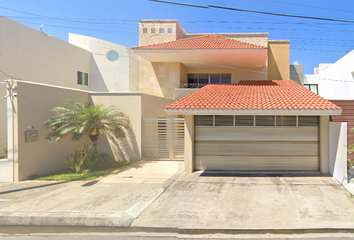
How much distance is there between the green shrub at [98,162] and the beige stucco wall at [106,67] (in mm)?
11045

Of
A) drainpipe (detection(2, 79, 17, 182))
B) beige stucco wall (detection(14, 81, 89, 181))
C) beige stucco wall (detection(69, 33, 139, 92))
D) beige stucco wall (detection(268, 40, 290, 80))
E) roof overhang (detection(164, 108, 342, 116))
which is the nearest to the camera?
roof overhang (detection(164, 108, 342, 116))

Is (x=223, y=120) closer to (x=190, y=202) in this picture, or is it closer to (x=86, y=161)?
(x=190, y=202)

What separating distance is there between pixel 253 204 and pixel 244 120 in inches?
161

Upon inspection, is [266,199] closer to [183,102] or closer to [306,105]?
[306,105]

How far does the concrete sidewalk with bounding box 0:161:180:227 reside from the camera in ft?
19.5

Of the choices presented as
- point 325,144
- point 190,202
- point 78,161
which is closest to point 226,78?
point 325,144

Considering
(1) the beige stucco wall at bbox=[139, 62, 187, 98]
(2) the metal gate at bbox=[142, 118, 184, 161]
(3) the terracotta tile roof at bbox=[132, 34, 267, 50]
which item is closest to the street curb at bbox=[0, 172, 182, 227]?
(2) the metal gate at bbox=[142, 118, 184, 161]

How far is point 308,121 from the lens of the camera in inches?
380

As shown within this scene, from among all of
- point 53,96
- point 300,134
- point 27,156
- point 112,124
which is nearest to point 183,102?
point 112,124

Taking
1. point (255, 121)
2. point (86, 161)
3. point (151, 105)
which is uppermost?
point (151, 105)

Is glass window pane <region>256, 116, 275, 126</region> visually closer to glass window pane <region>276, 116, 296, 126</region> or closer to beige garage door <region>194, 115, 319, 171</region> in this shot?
beige garage door <region>194, 115, 319, 171</region>

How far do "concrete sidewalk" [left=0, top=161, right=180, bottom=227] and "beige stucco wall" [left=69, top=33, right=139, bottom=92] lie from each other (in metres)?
13.0

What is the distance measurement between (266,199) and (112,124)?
7.89 meters

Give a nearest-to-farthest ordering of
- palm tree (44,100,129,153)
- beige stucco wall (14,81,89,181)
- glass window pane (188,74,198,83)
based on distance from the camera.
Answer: beige stucco wall (14,81,89,181), palm tree (44,100,129,153), glass window pane (188,74,198,83)
